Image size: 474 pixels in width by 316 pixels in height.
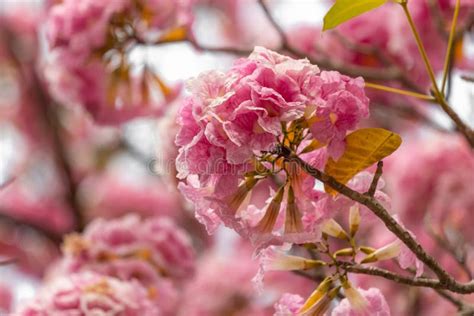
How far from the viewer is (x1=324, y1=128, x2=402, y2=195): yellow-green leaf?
69cm

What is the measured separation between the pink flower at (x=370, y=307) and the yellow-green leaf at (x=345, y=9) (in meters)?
0.25

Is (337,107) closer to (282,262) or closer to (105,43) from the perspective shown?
(282,262)

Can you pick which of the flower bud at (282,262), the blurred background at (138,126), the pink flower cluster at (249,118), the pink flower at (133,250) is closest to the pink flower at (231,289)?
the blurred background at (138,126)

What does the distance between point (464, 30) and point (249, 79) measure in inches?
24.6

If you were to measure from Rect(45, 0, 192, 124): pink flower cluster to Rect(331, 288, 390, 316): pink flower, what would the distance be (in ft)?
2.31

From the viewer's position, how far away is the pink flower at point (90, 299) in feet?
3.48

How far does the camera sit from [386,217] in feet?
2.17

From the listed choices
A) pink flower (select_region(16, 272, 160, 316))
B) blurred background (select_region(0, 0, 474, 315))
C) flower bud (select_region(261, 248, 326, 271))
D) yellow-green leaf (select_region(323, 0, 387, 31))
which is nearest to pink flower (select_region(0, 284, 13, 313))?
blurred background (select_region(0, 0, 474, 315))

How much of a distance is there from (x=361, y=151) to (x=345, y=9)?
13 cm

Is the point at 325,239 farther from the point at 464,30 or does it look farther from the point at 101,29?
the point at 101,29

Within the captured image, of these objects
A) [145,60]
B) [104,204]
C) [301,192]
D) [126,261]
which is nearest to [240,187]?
[301,192]

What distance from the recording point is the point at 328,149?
0.69 metres

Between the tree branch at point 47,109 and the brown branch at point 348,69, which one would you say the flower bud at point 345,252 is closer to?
the brown branch at point 348,69

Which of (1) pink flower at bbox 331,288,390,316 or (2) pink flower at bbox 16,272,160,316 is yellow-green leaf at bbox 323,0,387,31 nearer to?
(1) pink flower at bbox 331,288,390,316
